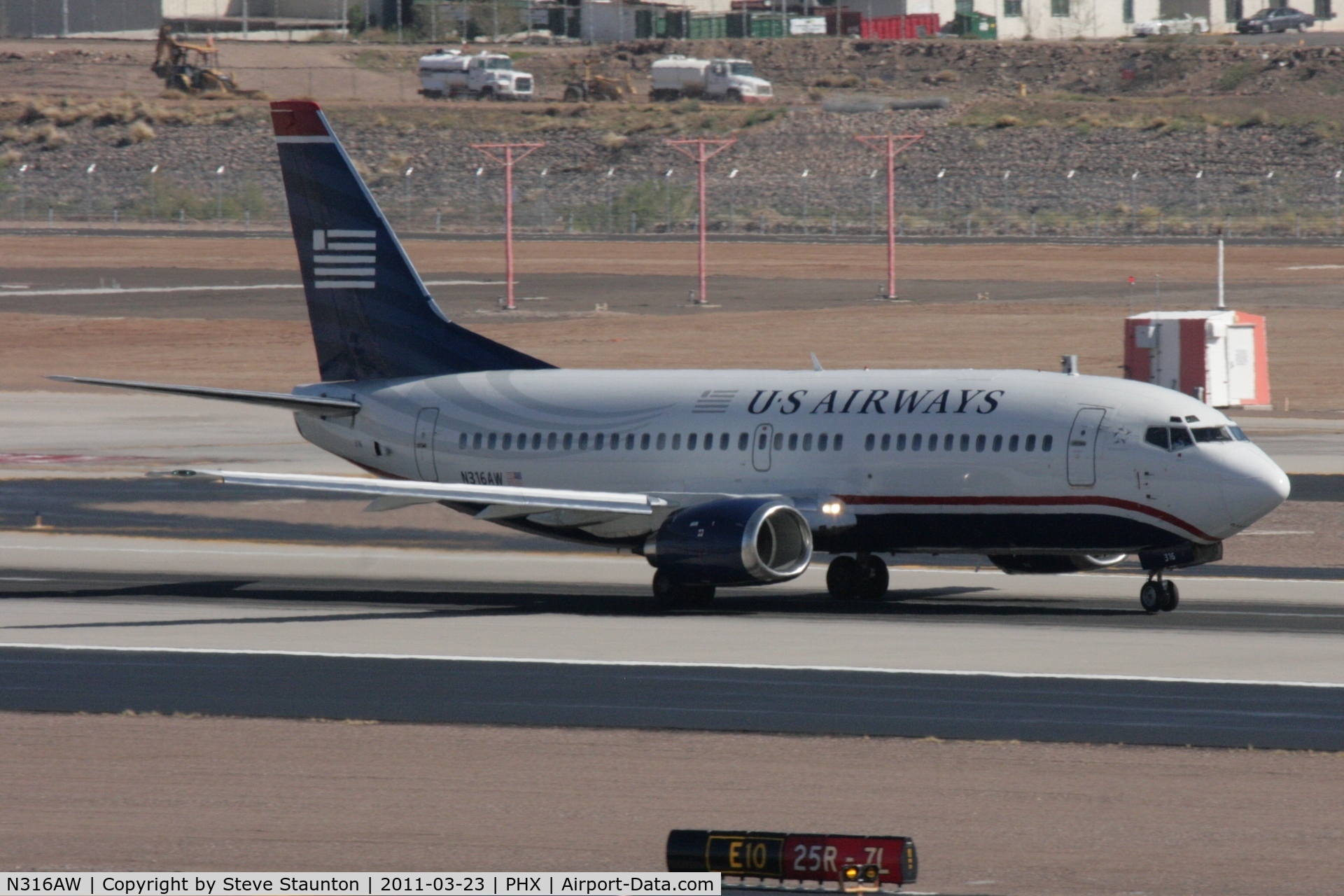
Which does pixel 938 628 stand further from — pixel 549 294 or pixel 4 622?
pixel 549 294

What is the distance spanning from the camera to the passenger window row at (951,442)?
36.1 m

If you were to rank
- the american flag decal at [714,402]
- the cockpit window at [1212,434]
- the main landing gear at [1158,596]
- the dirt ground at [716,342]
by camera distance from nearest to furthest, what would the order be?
the cockpit window at [1212,434] → the main landing gear at [1158,596] → the american flag decal at [714,402] → the dirt ground at [716,342]

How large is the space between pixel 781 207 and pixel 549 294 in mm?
47333

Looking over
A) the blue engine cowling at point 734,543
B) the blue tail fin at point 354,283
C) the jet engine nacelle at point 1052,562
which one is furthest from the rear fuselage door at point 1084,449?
the blue tail fin at point 354,283

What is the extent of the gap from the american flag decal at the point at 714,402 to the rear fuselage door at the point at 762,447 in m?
0.92

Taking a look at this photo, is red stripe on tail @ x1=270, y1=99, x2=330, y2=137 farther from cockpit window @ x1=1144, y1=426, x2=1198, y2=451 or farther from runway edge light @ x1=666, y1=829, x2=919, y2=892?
runway edge light @ x1=666, y1=829, x2=919, y2=892

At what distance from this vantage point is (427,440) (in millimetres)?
41875

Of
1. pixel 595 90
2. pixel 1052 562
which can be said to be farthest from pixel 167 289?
pixel 1052 562

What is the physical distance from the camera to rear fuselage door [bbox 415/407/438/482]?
4188 centimetres

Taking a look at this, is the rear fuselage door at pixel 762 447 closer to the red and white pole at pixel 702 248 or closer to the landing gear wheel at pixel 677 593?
the landing gear wheel at pixel 677 593

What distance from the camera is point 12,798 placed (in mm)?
22203

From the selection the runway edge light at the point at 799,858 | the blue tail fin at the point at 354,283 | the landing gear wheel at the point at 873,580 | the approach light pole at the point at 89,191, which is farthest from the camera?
the approach light pole at the point at 89,191

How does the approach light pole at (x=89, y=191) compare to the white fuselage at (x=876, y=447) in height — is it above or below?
above

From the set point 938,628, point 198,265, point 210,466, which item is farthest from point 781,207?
point 938,628
